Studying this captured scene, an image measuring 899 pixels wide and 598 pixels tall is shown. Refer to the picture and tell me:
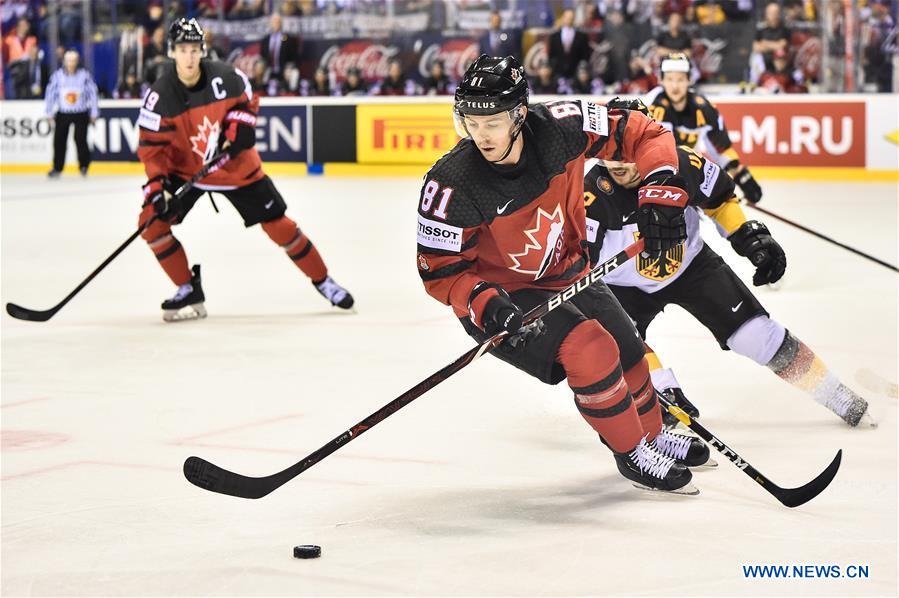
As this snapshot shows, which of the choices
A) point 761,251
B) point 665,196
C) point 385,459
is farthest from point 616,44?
point 665,196

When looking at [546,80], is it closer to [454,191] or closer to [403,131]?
[403,131]

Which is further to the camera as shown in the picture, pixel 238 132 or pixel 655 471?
pixel 238 132

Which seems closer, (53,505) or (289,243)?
(53,505)

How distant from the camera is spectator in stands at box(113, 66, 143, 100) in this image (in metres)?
13.9

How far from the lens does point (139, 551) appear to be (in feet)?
9.37

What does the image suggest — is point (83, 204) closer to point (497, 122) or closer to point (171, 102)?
point (171, 102)

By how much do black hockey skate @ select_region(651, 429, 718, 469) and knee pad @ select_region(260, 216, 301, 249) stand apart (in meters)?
2.94

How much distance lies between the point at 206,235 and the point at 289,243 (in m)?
3.23

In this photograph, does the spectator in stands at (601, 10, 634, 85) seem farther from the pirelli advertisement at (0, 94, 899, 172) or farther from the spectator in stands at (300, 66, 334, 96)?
the spectator in stands at (300, 66, 334, 96)

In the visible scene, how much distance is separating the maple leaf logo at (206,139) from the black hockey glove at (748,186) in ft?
7.60

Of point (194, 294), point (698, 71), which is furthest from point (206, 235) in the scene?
point (698, 71)

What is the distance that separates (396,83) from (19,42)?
418 cm

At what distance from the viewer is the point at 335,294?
19.9 ft

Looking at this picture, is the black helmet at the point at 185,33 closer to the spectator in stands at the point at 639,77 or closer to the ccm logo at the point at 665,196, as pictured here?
the ccm logo at the point at 665,196
